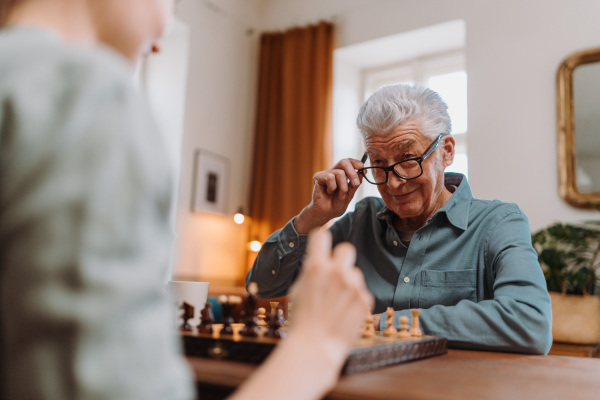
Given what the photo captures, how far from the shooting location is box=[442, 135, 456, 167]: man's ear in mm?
1823

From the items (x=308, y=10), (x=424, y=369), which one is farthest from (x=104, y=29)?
(x=308, y=10)

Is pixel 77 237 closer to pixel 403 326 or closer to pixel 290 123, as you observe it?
pixel 403 326

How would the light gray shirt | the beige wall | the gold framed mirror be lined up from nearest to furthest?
the light gray shirt → the gold framed mirror → the beige wall

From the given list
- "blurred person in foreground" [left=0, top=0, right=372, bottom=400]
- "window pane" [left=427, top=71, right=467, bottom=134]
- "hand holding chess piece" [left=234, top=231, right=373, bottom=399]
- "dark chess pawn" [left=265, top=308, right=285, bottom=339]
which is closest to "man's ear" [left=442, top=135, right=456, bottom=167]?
"dark chess pawn" [left=265, top=308, right=285, bottom=339]

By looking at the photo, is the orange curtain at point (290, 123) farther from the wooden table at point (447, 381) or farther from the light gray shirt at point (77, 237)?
the light gray shirt at point (77, 237)

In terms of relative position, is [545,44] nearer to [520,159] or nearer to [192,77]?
[520,159]

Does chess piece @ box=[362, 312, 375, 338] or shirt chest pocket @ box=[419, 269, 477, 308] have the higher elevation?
shirt chest pocket @ box=[419, 269, 477, 308]

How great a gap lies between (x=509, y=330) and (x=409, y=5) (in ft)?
12.5

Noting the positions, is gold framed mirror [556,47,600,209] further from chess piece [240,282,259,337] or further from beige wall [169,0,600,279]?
chess piece [240,282,259,337]

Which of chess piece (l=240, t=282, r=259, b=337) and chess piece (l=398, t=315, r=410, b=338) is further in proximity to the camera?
chess piece (l=398, t=315, r=410, b=338)

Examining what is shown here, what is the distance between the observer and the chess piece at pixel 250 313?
35.3 inches

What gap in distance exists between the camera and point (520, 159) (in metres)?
3.76

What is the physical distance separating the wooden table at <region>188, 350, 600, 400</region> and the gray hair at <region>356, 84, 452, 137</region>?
929 millimetres

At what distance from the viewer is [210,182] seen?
15.2 ft
